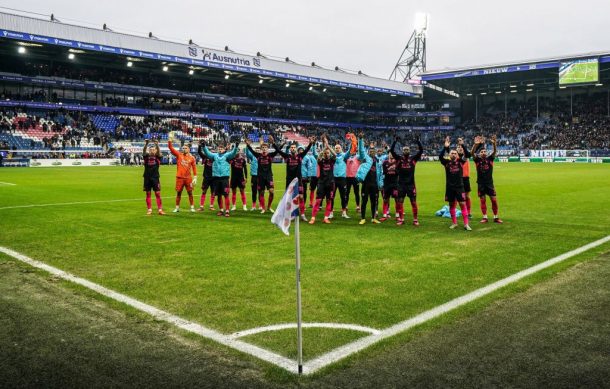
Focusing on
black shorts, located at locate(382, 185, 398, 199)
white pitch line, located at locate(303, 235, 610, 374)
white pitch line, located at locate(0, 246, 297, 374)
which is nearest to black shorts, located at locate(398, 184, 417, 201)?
black shorts, located at locate(382, 185, 398, 199)

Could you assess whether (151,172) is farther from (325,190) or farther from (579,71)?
(579,71)

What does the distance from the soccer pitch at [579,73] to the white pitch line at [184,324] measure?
6580 centimetres

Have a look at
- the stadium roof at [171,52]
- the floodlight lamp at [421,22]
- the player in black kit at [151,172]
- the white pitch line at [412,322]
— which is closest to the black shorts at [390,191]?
the white pitch line at [412,322]

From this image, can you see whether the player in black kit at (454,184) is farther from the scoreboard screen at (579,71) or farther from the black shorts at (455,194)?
the scoreboard screen at (579,71)

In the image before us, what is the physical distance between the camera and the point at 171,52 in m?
54.4

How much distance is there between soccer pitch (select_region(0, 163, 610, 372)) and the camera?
557cm

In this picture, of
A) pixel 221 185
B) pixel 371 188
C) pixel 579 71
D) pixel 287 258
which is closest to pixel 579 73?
pixel 579 71

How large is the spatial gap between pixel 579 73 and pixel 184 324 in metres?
66.7

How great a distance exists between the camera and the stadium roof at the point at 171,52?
44.9 m

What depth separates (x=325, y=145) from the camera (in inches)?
513

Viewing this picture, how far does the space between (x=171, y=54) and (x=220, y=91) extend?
1539 cm

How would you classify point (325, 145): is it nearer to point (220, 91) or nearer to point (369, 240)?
point (369, 240)

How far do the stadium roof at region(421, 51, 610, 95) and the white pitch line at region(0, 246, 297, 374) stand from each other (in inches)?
2571

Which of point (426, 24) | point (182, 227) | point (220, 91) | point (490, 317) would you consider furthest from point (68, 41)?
point (426, 24)
